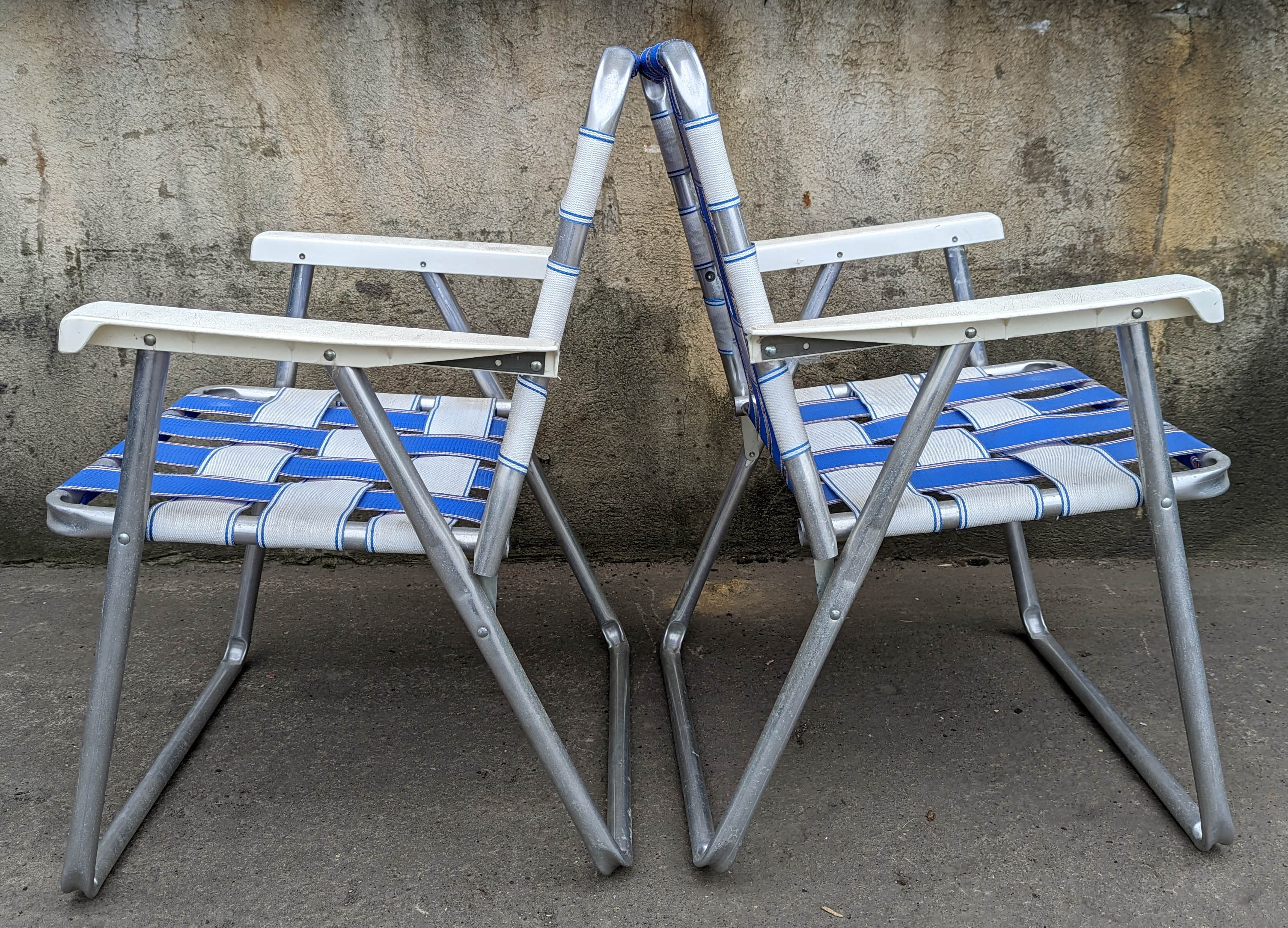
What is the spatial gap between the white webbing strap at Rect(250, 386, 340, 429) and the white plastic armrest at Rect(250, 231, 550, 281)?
227mm

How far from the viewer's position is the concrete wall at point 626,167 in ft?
6.55

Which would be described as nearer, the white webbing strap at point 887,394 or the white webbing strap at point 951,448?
the white webbing strap at point 951,448

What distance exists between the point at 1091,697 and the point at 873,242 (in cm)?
87

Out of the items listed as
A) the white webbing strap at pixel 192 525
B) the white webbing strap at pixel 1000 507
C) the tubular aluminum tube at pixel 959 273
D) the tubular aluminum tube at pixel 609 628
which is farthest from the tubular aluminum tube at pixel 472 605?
the tubular aluminum tube at pixel 959 273

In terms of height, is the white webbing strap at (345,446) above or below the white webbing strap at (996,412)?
below

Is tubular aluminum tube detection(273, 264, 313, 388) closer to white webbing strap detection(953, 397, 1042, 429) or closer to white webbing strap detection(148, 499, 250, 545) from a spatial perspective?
white webbing strap detection(148, 499, 250, 545)

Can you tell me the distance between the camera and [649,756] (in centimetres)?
167

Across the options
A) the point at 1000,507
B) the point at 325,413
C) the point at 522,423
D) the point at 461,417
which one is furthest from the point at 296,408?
the point at 1000,507

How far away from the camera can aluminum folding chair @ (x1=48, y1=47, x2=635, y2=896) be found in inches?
43.5

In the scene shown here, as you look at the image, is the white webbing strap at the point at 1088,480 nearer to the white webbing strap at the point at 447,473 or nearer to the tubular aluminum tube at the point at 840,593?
the tubular aluminum tube at the point at 840,593

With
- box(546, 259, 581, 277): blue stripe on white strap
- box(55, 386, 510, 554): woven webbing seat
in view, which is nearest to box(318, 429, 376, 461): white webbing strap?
box(55, 386, 510, 554): woven webbing seat

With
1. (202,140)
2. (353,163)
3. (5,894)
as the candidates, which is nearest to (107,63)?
(202,140)

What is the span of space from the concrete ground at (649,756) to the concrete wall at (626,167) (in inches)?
17.4

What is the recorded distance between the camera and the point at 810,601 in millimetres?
2176
